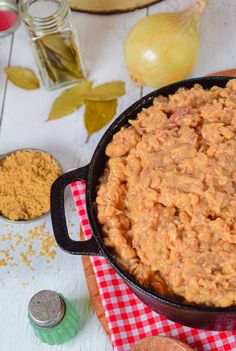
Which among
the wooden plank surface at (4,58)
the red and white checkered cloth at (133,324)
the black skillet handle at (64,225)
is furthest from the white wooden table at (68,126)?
the black skillet handle at (64,225)

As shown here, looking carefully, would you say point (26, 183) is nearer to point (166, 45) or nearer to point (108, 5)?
point (166, 45)

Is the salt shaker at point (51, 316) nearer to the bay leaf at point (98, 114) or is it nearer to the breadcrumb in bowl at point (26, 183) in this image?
the breadcrumb in bowl at point (26, 183)

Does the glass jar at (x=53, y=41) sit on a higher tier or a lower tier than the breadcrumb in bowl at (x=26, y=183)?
higher

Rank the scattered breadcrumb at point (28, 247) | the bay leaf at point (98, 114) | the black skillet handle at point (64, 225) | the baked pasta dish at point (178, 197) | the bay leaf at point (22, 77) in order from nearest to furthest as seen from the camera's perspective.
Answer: the baked pasta dish at point (178, 197), the black skillet handle at point (64, 225), the scattered breadcrumb at point (28, 247), the bay leaf at point (98, 114), the bay leaf at point (22, 77)

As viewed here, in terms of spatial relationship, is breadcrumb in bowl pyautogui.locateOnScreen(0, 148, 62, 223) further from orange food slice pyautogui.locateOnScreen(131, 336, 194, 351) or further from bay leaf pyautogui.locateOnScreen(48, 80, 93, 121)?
orange food slice pyautogui.locateOnScreen(131, 336, 194, 351)

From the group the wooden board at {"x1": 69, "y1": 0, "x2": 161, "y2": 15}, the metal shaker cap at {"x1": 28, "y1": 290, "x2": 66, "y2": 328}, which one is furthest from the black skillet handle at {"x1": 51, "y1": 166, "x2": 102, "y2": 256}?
the wooden board at {"x1": 69, "y1": 0, "x2": 161, "y2": 15}

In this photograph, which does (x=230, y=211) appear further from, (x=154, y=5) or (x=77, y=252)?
(x=154, y=5)
